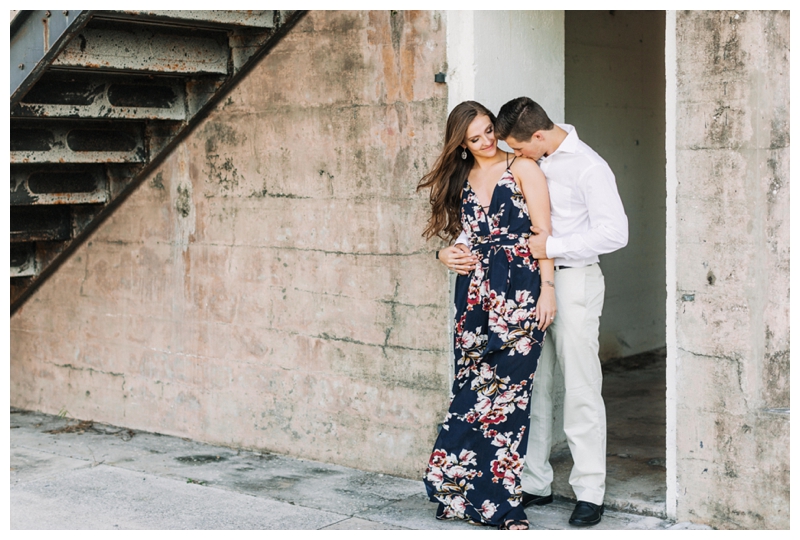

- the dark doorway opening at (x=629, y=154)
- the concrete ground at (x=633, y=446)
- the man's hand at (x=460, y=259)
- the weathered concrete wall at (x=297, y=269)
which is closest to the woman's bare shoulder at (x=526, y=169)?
the man's hand at (x=460, y=259)

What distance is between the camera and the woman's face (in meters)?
3.97

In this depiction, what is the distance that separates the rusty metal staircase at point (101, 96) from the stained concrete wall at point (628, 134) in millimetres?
2692

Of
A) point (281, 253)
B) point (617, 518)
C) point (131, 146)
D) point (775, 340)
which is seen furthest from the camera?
point (131, 146)

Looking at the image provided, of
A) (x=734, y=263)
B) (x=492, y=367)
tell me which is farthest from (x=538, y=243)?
(x=734, y=263)

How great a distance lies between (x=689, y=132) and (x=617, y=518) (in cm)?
165

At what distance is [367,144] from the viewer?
16.1 ft

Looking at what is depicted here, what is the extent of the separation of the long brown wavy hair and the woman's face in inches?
0.7

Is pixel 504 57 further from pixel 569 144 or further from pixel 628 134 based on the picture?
pixel 628 134

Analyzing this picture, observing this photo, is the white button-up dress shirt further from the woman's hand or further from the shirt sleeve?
the woman's hand

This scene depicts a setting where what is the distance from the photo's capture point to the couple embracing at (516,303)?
3.93m

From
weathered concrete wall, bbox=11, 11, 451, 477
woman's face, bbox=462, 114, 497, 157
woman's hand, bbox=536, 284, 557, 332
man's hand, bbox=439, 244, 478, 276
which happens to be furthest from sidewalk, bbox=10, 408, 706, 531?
woman's face, bbox=462, 114, 497, 157

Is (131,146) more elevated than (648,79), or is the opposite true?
(648,79)
